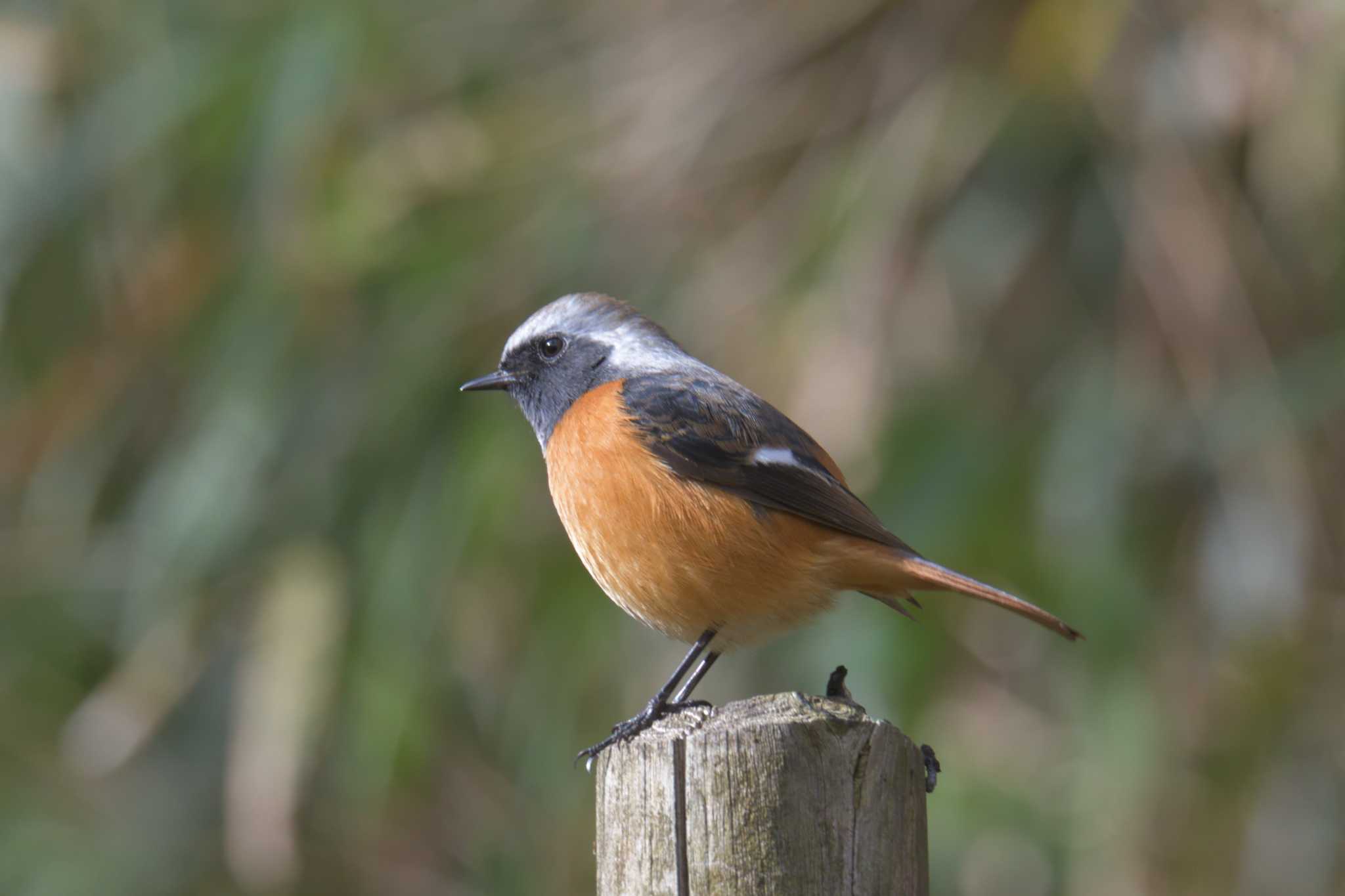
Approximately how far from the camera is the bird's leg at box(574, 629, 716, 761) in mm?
2582

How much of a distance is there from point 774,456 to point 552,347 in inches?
28.3

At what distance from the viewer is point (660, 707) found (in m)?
2.74

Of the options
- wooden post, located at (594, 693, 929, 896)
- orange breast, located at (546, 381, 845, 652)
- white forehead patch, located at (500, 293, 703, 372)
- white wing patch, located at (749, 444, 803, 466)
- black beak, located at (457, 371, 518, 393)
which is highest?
white forehead patch, located at (500, 293, 703, 372)

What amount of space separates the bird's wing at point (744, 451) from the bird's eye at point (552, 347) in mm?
348

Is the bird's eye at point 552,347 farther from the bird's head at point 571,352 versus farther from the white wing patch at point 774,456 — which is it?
the white wing patch at point 774,456

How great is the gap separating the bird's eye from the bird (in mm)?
298

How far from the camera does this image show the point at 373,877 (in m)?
6.36

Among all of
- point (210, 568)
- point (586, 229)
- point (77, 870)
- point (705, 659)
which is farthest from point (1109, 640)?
point (77, 870)

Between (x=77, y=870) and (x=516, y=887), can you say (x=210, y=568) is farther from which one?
(x=77, y=870)

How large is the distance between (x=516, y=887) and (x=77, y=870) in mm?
2274

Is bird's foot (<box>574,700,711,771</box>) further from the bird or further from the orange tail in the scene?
the orange tail

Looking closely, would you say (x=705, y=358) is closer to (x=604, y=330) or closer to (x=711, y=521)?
(x=604, y=330)

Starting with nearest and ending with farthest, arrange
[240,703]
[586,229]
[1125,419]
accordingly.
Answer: [1125,419] < [586,229] < [240,703]

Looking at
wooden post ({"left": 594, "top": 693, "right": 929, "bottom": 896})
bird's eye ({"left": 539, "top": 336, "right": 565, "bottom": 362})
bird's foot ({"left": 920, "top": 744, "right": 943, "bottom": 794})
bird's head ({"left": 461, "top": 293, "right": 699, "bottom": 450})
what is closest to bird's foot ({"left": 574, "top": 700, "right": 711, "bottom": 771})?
bird's foot ({"left": 920, "top": 744, "right": 943, "bottom": 794})
